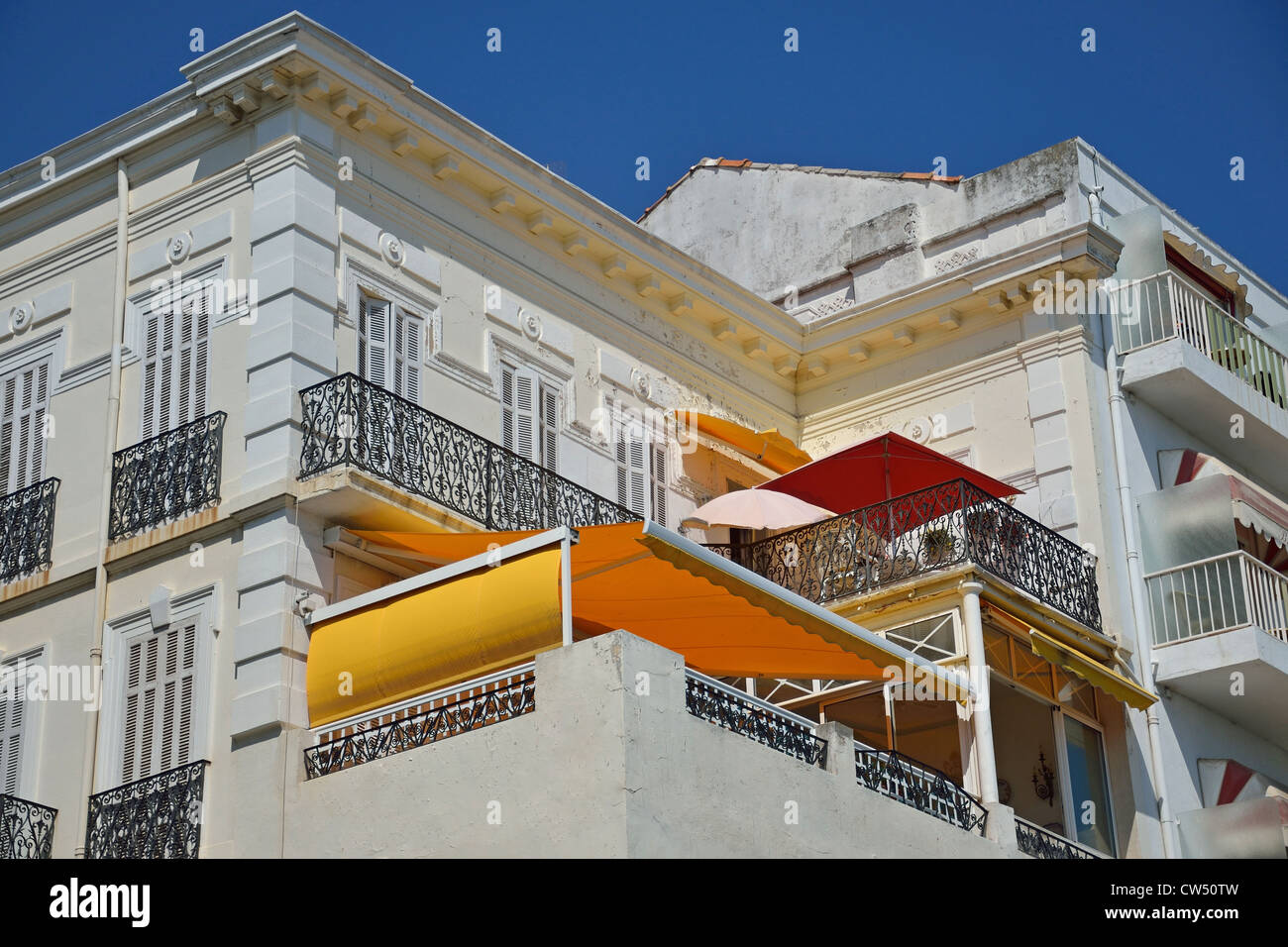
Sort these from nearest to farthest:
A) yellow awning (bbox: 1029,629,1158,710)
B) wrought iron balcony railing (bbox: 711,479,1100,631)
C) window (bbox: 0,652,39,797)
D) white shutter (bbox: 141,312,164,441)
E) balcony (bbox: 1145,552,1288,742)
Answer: window (bbox: 0,652,39,797)
white shutter (bbox: 141,312,164,441)
yellow awning (bbox: 1029,629,1158,710)
wrought iron balcony railing (bbox: 711,479,1100,631)
balcony (bbox: 1145,552,1288,742)

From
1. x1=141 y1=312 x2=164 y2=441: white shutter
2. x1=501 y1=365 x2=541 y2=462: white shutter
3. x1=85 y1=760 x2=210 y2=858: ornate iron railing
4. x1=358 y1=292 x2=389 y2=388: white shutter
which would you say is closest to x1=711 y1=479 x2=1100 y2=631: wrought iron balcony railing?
x1=501 y1=365 x2=541 y2=462: white shutter

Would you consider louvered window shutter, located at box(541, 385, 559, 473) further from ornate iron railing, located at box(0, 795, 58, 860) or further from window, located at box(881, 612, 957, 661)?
ornate iron railing, located at box(0, 795, 58, 860)

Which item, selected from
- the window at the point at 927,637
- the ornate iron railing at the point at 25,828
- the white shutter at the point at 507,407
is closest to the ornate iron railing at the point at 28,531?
the ornate iron railing at the point at 25,828

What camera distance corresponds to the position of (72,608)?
51.8 feet

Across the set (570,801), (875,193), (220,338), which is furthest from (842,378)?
(570,801)

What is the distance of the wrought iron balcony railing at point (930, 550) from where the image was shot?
57.3 ft

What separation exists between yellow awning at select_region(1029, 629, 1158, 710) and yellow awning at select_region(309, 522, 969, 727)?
1.68 metres

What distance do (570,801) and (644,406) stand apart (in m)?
7.32

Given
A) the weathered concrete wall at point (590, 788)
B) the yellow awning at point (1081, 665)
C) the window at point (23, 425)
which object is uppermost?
the window at point (23, 425)

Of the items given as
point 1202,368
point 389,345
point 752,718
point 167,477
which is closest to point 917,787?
point 752,718

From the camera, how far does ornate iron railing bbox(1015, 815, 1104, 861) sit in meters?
16.5

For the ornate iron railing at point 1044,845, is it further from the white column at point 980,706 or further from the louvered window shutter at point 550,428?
the louvered window shutter at point 550,428

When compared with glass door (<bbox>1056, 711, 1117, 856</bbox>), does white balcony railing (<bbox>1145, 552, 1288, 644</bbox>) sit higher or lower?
higher

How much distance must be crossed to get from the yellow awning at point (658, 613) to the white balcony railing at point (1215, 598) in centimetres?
389
